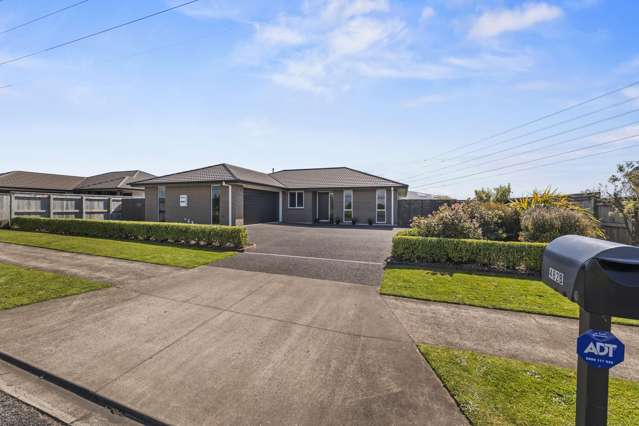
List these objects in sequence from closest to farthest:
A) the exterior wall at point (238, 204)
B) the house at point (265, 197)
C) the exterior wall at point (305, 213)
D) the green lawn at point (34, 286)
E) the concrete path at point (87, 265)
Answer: the green lawn at point (34, 286), the concrete path at point (87, 265), the exterior wall at point (238, 204), the house at point (265, 197), the exterior wall at point (305, 213)

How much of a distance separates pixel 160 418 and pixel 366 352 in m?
2.44

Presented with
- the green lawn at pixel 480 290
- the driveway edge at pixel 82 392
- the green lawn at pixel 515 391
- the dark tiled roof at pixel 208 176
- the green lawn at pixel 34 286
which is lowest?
the driveway edge at pixel 82 392

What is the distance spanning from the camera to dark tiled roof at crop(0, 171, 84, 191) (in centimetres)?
2584

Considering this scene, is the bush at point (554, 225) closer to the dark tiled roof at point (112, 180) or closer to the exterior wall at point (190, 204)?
the exterior wall at point (190, 204)

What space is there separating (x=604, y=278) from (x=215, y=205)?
731 inches

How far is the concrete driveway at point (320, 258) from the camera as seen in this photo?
25.4 feet

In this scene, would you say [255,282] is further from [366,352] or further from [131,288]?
[366,352]

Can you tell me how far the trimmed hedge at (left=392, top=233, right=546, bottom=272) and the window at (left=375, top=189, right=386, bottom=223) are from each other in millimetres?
11492

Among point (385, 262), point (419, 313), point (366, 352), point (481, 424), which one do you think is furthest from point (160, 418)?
point (385, 262)

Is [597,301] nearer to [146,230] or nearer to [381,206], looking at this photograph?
[146,230]

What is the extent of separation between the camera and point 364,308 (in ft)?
17.6

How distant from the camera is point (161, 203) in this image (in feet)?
65.8

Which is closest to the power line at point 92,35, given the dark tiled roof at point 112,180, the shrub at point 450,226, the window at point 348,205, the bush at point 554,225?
the shrub at point 450,226

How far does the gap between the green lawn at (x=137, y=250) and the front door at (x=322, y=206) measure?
42.0 feet
